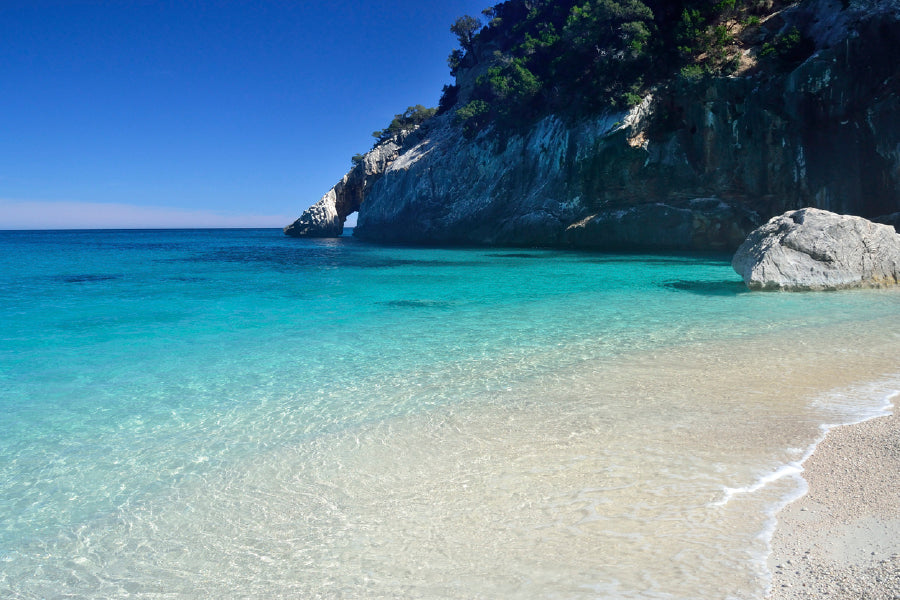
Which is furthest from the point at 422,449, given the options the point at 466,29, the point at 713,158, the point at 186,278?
the point at 466,29

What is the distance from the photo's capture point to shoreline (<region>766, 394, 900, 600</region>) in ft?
9.64

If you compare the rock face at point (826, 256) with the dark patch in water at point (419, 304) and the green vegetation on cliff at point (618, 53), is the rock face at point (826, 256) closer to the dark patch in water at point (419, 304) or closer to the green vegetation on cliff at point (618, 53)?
the dark patch in water at point (419, 304)

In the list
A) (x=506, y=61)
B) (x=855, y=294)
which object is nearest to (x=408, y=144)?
(x=506, y=61)

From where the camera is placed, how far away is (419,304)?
14.3 meters

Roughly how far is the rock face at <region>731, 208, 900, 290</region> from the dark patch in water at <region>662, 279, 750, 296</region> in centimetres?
52

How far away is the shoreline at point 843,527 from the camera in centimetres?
294

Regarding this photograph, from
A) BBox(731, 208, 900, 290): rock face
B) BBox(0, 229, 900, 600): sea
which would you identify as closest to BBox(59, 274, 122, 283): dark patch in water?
BBox(0, 229, 900, 600): sea

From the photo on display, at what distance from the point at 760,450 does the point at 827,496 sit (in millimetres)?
885

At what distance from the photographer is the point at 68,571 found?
348cm

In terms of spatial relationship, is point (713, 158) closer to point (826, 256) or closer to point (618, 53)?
point (618, 53)

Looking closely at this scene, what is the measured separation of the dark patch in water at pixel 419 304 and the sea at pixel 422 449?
2.03m

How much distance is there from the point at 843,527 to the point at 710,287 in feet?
44.6

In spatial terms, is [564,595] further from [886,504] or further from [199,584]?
[886,504]

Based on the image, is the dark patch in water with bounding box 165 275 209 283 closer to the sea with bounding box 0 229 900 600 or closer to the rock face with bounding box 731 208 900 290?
the sea with bounding box 0 229 900 600
